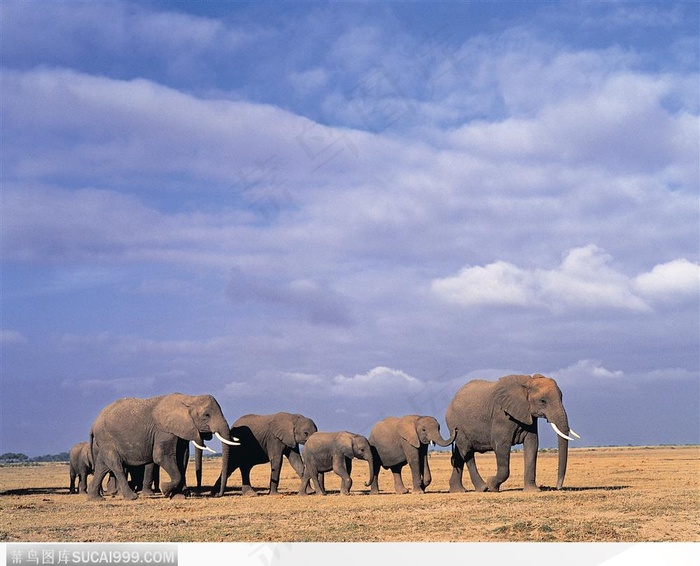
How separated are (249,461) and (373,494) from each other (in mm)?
5025

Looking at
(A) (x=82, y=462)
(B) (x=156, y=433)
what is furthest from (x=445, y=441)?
(A) (x=82, y=462)

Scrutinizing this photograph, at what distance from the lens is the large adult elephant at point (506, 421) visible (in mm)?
29016

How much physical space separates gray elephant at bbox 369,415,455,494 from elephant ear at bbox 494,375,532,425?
2.66 m

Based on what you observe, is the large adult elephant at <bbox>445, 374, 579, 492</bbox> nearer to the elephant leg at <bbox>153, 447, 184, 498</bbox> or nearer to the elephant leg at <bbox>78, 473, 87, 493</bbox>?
the elephant leg at <bbox>153, 447, 184, 498</bbox>

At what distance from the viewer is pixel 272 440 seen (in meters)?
33.2

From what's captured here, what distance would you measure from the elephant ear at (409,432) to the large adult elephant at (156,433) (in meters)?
5.60

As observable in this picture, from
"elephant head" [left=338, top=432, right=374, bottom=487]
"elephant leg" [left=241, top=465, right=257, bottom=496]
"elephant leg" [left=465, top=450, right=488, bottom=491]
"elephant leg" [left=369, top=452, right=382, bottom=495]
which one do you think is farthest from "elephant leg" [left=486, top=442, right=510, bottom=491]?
"elephant leg" [left=241, top=465, right=257, bottom=496]

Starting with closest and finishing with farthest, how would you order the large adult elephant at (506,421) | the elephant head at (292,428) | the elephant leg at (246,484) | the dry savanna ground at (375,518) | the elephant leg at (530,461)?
the dry savanna ground at (375,518) → the elephant leg at (530,461) → the large adult elephant at (506,421) → the elephant leg at (246,484) → the elephant head at (292,428)

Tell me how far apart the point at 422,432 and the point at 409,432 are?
500mm

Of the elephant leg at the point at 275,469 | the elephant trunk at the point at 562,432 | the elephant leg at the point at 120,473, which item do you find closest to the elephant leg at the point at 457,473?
the elephant trunk at the point at 562,432

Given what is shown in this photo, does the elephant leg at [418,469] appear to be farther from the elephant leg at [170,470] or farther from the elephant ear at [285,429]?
the elephant leg at [170,470]

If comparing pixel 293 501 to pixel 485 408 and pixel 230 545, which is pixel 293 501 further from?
pixel 230 545

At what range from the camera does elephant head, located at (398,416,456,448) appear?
31.4 m

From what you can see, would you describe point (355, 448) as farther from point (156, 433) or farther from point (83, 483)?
point (83, 483)
